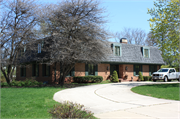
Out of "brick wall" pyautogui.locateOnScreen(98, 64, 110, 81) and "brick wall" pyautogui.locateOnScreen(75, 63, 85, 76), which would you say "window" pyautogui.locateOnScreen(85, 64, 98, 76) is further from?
"brick wall" pyautogui.locateOnScreen(98, 64, 110, 81)

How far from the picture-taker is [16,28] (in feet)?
54.7

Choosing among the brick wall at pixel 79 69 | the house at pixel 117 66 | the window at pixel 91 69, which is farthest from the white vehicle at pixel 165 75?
the brick wall at pixel 79 69

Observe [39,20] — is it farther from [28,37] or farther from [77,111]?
[77,111]

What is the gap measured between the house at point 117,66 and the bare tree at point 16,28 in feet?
Result: 12.6

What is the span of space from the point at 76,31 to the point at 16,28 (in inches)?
230

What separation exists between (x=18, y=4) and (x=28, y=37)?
3.26 meters

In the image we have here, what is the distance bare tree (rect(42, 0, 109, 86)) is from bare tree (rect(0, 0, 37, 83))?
2.12 meters

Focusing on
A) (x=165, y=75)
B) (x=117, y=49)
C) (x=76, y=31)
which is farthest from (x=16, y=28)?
(x=165, y=75)

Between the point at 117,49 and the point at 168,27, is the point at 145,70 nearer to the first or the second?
the point at 117,49

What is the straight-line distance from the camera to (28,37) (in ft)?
56.9

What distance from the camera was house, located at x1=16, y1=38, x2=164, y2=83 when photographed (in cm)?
2196

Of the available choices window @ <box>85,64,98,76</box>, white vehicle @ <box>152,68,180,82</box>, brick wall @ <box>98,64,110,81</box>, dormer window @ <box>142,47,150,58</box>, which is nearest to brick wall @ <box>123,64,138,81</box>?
brick wall @ <box>98,64,110,81</box>

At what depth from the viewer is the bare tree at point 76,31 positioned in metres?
15.3

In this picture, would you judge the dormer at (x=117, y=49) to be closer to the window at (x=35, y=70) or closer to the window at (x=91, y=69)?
the window at (x=91, y=69)
